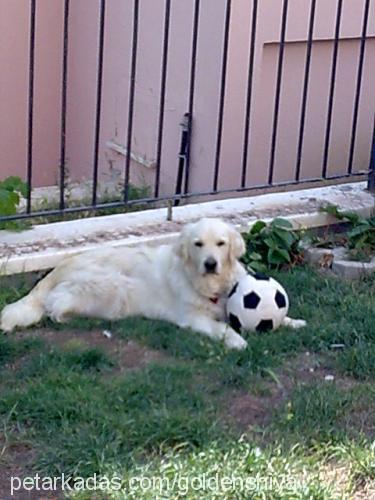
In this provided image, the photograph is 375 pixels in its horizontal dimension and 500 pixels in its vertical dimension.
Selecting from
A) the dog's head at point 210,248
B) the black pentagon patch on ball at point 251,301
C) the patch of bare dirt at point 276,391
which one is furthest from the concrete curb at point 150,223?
the patch of bare dirt at point 276,391

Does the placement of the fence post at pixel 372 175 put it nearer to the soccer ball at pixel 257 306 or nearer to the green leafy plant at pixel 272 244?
the green leafy plant at pixel 272 244

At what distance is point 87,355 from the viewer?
454 cm

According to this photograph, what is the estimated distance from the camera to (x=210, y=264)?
15.8ft

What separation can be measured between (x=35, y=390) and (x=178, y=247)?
3.48 feet

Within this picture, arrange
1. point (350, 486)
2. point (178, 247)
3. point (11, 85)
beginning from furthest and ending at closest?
1. point (11, 85)
2. point (178, 247)
3. point (350, 486)

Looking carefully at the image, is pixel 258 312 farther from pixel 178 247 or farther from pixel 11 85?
pixel 11 85

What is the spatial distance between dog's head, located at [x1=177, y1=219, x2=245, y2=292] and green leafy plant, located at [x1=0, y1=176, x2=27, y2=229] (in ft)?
3.17

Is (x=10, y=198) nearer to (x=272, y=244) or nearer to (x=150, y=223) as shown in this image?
(x=150, y=223)

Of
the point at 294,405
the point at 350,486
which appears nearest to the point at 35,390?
the point at 294,405

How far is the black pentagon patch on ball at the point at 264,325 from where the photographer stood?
485cm

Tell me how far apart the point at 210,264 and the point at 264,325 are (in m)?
0.35

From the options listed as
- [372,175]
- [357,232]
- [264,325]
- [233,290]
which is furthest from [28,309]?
[372,175]

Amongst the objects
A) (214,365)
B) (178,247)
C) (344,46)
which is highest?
(344,46)

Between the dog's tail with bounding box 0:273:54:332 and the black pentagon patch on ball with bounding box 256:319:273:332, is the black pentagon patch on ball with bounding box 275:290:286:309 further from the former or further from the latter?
the dog's tail with bounding box 0:273:54:332
